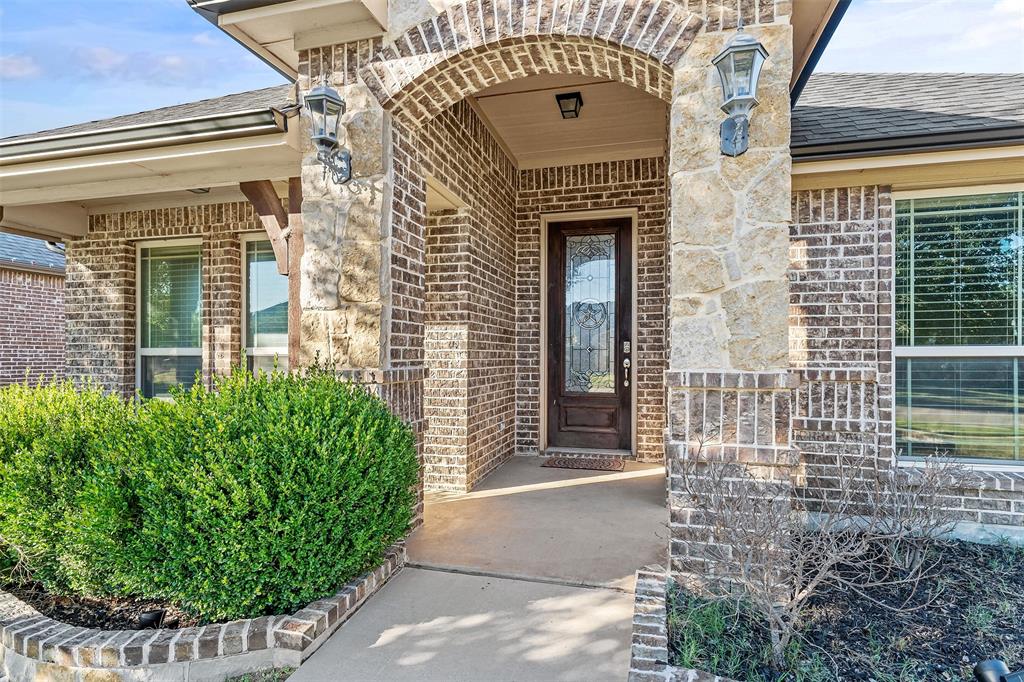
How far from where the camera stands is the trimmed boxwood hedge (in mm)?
2086

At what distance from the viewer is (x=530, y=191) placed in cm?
569

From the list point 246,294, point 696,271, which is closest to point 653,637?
point 696,271

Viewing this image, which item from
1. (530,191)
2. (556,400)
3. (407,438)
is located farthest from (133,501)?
(530,191)

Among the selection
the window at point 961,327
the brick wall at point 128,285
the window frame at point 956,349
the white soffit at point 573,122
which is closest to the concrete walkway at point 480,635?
the window frame at point 956,349

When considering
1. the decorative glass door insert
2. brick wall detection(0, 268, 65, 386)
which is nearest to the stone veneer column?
the decorative glass door insert

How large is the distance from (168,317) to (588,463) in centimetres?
474

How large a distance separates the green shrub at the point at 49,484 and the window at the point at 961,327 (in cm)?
470

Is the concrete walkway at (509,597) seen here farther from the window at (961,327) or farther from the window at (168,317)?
the window at (168,317)

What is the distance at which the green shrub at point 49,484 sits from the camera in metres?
2.41

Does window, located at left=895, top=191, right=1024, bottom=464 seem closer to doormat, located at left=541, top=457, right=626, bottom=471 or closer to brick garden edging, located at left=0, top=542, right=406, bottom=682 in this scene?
doormat, located at left=541, top=457, right=626, bottom=471

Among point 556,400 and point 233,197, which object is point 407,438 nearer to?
point 556,400

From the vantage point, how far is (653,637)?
1.96m

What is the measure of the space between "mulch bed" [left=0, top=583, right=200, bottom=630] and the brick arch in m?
2.90

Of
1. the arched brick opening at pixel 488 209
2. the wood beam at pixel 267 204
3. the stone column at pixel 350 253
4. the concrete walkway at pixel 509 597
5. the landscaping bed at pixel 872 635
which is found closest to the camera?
the landscaping bed at pixel 872 635
